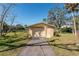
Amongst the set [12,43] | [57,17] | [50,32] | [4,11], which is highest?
[4,11]

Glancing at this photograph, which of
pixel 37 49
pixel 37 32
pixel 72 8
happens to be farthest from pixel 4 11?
pixel 72 8

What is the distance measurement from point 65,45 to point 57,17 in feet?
1.47

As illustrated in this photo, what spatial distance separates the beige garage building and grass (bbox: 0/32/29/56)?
128 millimetres

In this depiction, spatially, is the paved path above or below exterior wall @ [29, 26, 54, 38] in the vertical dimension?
below

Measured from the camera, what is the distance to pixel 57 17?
4.02 metres

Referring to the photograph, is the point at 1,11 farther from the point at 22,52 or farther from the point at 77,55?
the point at 77,55

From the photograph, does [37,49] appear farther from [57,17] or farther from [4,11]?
[4,11]

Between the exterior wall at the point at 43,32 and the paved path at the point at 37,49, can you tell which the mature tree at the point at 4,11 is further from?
the paved path at the point at 37,49

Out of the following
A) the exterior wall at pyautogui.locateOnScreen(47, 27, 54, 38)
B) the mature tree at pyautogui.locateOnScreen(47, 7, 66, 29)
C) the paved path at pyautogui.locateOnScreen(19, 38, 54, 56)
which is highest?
the mature tree at pyautogui.locateOnScreen(47, 7, 66, 29)

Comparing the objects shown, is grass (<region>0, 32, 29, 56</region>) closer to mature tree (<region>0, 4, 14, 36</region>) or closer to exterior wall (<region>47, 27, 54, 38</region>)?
mature tree (<region>0, 4, 14, 36</region>)

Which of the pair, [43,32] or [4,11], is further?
[43,32]

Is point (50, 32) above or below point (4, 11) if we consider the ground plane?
below

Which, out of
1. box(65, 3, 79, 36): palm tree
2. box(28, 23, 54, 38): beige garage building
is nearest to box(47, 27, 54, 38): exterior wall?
box(28, 23, 54, 38): beige garage building

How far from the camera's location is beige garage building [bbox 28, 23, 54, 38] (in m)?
4.03
